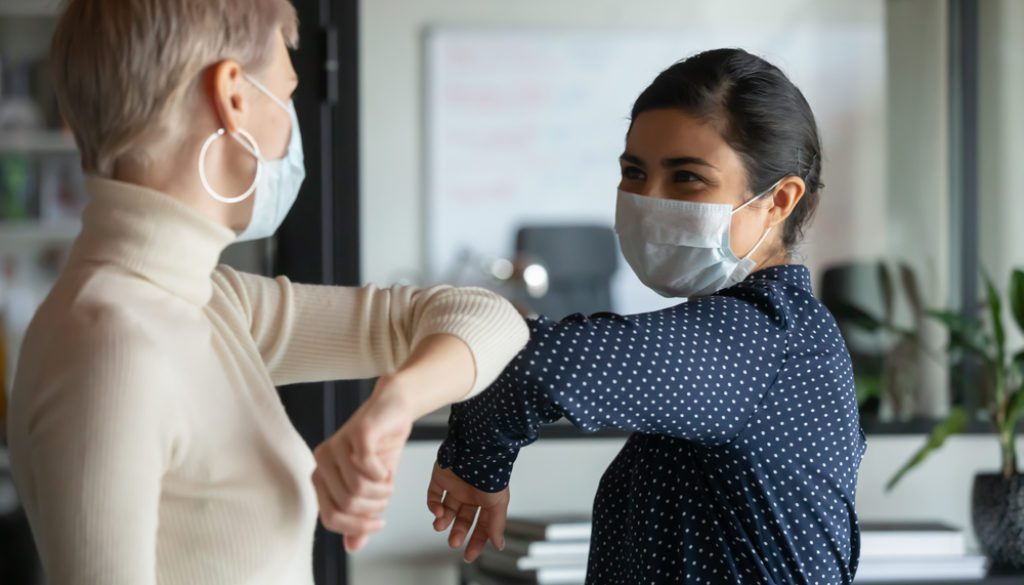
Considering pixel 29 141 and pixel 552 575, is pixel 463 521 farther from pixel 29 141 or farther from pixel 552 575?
pixel 29 141

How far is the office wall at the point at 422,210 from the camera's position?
2.64m

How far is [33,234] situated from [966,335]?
80.6 inches

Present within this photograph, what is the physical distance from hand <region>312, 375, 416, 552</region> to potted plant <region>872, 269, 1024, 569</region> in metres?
2.03

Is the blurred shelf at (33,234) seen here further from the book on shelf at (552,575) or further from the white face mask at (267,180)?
the white face mask at (267,180)

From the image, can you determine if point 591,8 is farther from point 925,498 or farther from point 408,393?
point 408,393

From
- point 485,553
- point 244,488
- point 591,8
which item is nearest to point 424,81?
Answer: point 591,8

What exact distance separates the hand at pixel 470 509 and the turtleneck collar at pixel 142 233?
15.7 inches

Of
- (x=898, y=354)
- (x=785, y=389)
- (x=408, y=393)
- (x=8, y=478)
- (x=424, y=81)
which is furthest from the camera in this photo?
(x=898, y=354)

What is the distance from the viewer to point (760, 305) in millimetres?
1114

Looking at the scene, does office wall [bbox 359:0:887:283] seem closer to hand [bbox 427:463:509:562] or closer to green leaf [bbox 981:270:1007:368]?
green leaf [bbox 981:270:1007:368]

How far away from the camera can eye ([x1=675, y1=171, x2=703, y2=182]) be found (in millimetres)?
1230

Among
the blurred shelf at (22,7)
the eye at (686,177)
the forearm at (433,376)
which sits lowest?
the forearm at (433,376)

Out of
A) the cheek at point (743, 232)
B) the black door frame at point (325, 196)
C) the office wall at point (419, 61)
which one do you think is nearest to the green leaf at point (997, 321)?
the office wall at point (419, 61)

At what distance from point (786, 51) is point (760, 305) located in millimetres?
1784
